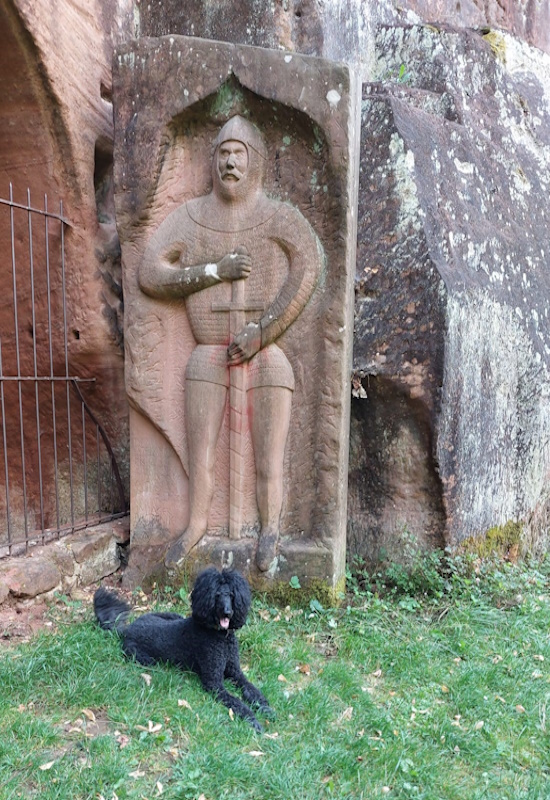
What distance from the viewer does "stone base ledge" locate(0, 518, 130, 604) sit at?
396 centimetres

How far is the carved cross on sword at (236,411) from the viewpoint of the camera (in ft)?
13.7

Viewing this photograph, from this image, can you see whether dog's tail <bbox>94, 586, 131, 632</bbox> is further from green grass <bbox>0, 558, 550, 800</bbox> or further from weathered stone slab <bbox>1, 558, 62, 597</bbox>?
weathered stone slab <bbox>1, 558, 62, 597</bbox>

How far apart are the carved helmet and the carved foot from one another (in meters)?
2.04

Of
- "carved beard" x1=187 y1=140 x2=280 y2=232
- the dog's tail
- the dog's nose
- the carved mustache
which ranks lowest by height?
the dog's tail

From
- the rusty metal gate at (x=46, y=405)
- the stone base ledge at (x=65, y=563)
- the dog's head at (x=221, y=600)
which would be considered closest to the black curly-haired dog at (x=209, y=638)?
the dog's head at (x=221, y=600)

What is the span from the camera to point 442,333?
Result: 4.23 metres

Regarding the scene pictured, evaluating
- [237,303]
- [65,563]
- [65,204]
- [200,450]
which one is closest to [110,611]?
[65,563]

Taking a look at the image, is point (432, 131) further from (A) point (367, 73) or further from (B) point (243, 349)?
(B) point (243, 349)

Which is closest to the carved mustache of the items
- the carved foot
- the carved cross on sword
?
the carved cross on sword

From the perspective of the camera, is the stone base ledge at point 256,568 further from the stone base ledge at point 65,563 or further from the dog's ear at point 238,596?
the dog's ear at point 238,596

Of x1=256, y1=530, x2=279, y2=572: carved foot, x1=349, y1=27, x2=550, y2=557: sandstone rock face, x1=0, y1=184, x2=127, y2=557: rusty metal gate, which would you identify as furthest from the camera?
x1=0, y1=184, x2=127, y2=557: rusty metal gate

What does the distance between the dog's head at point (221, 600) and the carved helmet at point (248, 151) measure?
233 cm

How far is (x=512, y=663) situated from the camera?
11.4 feet

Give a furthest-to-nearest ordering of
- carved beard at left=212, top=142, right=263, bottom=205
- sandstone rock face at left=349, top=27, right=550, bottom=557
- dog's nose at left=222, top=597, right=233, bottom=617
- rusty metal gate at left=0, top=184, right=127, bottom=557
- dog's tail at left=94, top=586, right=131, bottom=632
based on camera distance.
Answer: rusty metal gate at left=0, top=184, right=127, bottom=557 < sandstone rock face at left=349, top=27, right=550, bottom=557 < carved beard at left=212, top=142, right=263, bottom=205 < dog's tail at left=94, top=586, right=131, bottom=632 < dog's nose at left=222, top=597, right=233, bottom=617
